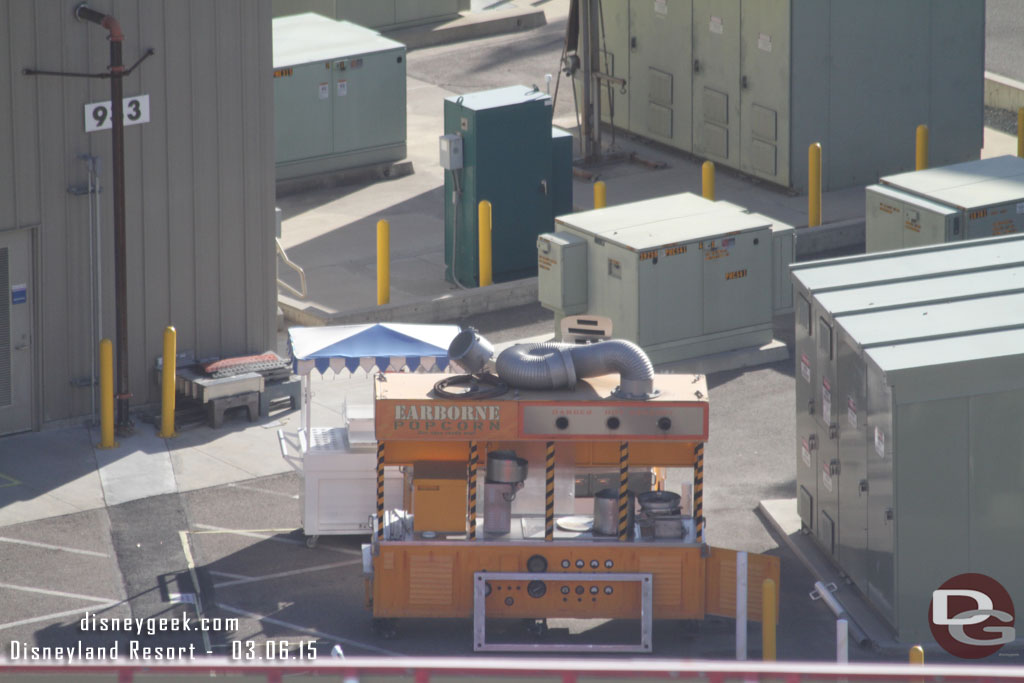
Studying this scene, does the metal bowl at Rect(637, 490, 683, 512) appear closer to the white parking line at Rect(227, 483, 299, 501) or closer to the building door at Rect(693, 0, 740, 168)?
the white parking line at Rect(227, 483, 299, 501)

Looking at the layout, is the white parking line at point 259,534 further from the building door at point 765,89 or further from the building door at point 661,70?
the building door at point 661,70

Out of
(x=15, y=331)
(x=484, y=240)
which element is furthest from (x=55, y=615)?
(x=484, y=240)

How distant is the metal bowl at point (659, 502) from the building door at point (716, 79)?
12775 millimetres

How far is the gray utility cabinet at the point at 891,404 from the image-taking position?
14.0 m

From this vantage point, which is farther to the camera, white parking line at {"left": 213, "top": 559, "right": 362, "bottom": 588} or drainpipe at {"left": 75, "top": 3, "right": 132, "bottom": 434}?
drainpipe at {"left": 75, "top": 3, "right": 132, "bottom": 434}

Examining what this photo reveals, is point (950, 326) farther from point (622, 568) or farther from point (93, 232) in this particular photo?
point (93, 232)

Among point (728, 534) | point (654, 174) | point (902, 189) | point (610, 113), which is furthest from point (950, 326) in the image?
point (610, 113)

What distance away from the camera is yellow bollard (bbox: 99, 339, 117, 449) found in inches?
722

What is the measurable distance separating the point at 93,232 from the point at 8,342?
1.42 metres

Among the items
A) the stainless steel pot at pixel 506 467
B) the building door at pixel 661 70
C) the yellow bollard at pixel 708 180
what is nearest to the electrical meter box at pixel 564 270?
the yellow bollard at pixel 708 180

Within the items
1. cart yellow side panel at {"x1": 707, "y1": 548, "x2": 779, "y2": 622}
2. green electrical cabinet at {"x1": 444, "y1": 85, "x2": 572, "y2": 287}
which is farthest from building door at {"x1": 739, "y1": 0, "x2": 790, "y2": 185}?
cart yellow side panel at {"x1": 707, "y1": 548, "x2": 779, "y2": 622}

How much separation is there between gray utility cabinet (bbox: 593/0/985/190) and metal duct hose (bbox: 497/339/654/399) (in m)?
12.0

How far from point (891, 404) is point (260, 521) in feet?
20.5

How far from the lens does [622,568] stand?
1469 centimetres
